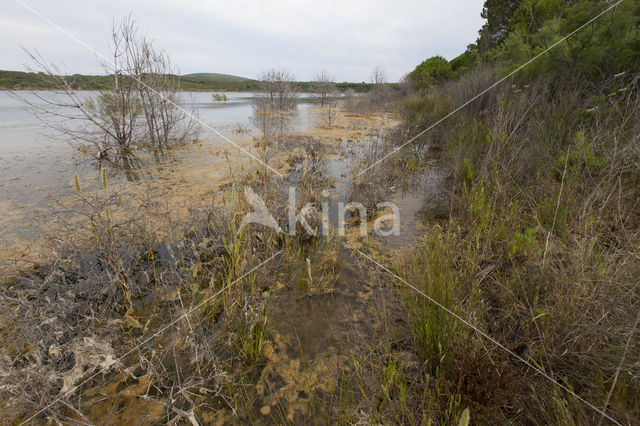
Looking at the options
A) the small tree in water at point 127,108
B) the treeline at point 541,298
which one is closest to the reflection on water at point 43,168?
the small tree in water at point 127,108

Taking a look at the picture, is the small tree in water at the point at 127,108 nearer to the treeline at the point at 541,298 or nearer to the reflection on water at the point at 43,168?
the reflection on water at the point at 43,168

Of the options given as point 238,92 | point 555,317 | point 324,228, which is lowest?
point 324,228

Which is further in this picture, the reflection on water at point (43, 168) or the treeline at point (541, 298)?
the reflection on water at point (43, 168)

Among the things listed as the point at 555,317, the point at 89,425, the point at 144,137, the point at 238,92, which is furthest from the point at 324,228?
the point at 238,92

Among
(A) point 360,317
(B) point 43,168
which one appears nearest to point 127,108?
(B) point 43,168

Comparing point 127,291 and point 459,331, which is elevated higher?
point 459,331

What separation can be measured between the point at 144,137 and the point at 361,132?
6.91 metres

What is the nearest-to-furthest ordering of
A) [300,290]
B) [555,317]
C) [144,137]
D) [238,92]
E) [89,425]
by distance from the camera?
[89,425] < [555,317] < [300,290] < [144,137] < [238,92]

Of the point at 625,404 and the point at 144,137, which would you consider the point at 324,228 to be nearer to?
the point at 625,404

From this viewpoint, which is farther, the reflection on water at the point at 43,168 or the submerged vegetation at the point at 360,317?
the reflection on water at the point at 43,168

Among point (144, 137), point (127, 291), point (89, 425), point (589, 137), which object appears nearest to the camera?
point (89, 425)

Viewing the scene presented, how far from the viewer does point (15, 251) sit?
8.60ft

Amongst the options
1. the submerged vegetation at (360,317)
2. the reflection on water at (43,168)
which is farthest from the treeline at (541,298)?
the reflection on water at (43,168)

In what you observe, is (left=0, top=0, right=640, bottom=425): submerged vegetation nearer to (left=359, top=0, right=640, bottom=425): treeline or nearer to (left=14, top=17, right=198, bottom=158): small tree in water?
(left=359, top=0, right=640, bottom=425): treeline
